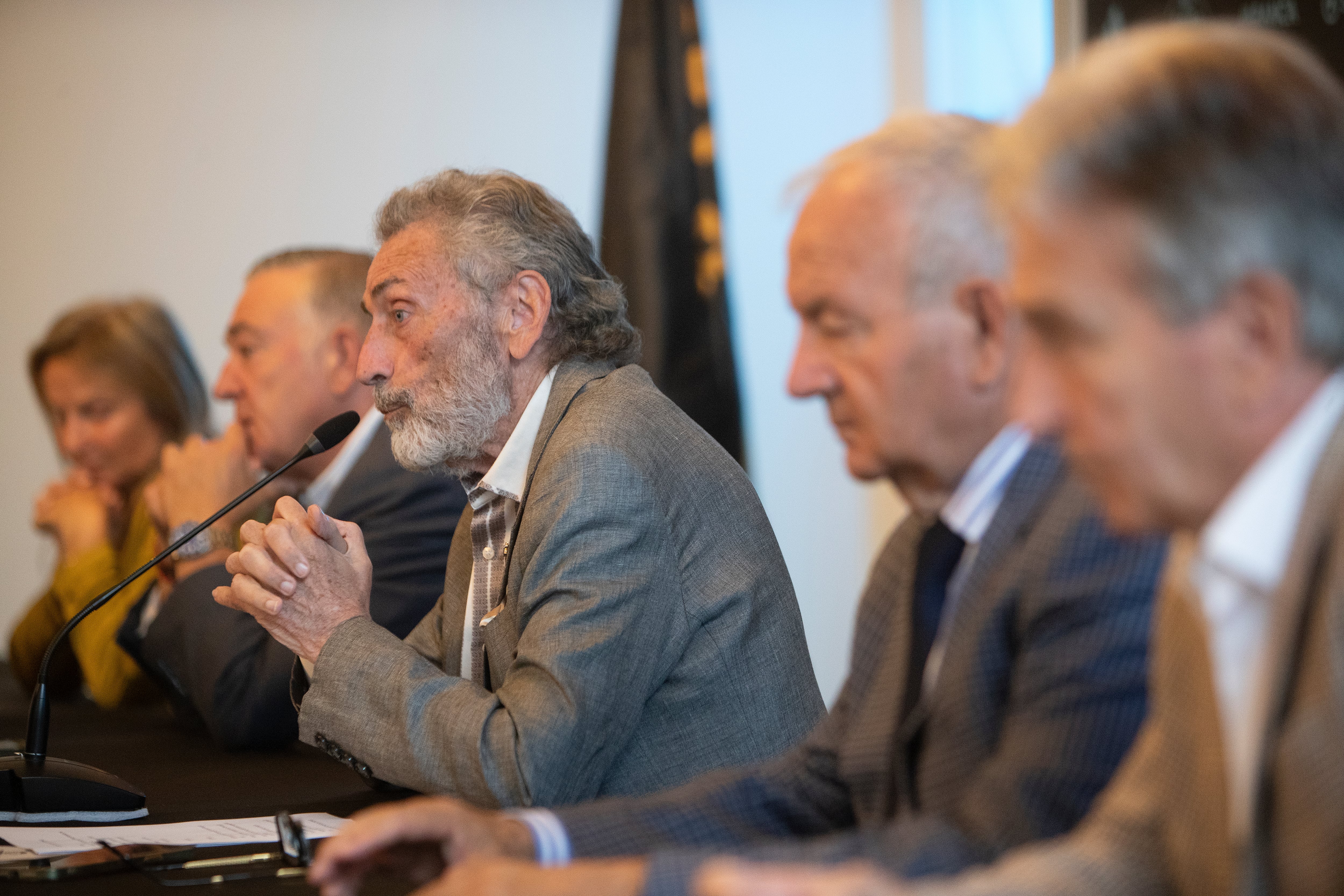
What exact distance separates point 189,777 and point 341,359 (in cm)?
96

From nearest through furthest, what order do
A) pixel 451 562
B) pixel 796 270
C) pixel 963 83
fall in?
pixel 796 270, pixel 451 562, pixel 963 83

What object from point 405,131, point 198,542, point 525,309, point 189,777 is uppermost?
point 405,131

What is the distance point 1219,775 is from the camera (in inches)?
28.9

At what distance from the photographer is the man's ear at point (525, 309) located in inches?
71.1

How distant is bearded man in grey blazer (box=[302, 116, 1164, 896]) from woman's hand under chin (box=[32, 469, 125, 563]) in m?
2.20

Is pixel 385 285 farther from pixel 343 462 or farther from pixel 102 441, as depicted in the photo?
pixel 102 441

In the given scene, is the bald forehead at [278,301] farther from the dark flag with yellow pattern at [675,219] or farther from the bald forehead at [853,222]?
the bald forehead at [853,222]

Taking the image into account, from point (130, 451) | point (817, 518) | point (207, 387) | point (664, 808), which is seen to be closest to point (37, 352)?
point (130, 451)

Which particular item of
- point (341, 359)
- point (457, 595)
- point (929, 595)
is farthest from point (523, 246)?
point (929, 595)

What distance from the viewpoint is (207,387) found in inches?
150

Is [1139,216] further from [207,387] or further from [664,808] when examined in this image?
[207,387]

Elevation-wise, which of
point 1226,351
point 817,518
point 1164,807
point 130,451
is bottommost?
point 817,518

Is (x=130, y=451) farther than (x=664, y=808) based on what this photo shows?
Yes

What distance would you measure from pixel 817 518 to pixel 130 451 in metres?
1.81
